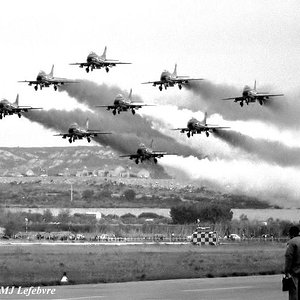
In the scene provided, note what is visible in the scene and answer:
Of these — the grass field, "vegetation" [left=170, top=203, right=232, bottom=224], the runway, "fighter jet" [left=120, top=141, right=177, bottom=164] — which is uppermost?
"fighter jet" [left=120, top=141, right=177, bottom=164]

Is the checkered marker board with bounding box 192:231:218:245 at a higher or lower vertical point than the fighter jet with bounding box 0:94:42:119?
lower

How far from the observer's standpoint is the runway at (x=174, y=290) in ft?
139

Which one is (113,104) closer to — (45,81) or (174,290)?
(45,81)

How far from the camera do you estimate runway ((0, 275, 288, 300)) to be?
4238cm

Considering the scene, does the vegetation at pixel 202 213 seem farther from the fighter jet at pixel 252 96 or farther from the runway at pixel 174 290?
the runway at pixel 174 290

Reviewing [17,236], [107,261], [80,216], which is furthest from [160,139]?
[80,216]

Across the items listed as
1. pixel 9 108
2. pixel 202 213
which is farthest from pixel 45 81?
pixel 202 213

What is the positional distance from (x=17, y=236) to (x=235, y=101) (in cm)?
5244

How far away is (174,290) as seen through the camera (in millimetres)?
46312

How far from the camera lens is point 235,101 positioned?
109000 mm

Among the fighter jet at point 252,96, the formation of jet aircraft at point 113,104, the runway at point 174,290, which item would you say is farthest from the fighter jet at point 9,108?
the runway at point 174,290

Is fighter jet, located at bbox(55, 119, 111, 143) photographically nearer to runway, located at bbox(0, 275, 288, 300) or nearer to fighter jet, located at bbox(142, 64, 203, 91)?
fighter jet, located at bbox(142, 64, 203, 91)

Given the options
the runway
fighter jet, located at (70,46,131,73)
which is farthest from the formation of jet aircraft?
the runway

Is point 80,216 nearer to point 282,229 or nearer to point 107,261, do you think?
point 282,229
